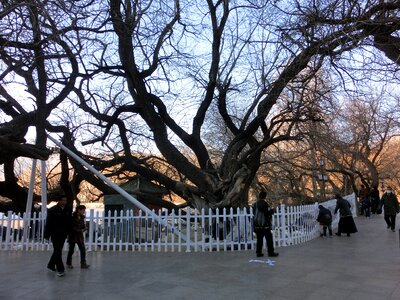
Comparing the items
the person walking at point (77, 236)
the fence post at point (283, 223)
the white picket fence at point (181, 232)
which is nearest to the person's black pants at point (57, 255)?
the person walking at point (77, 236)

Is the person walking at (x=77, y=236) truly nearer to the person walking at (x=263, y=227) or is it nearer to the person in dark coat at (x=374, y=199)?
the person walking at (x=263, y=227)

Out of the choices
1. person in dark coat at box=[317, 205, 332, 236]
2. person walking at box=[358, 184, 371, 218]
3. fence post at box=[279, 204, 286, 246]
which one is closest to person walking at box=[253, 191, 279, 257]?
fence post at box=[279, 204, 286, 246]

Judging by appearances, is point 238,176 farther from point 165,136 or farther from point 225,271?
point 225,271

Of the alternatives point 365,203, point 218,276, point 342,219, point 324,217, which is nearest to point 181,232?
point 218,276

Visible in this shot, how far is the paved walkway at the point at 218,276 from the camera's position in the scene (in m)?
6.60

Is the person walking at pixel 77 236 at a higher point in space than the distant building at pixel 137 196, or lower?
lower

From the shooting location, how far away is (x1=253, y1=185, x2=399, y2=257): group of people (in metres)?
10.1

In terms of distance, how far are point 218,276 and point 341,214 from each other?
8.24 m

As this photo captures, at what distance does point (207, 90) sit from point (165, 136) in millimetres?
2552

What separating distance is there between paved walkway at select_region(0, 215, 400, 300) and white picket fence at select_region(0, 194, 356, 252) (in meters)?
0.60

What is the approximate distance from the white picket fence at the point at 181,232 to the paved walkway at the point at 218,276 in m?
0.60

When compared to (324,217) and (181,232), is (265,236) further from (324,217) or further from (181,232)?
(324,217)

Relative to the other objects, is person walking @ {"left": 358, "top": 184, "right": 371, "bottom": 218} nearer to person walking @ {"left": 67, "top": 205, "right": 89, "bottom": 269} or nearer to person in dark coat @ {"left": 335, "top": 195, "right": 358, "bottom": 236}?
person in dark coat @ {"left": 335, "top": 195, "right": 358, "bottom": 236}

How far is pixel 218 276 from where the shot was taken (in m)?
7.95
